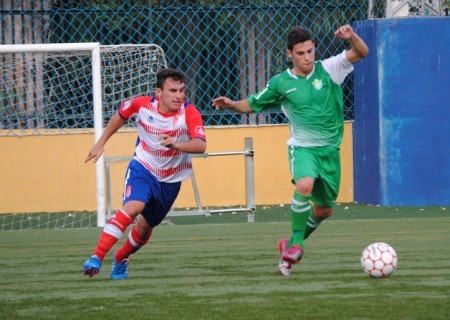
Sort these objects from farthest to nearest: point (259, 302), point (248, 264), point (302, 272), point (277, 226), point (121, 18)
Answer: point (121, 18), point (277, 226), point (248, 264), point (302, 272), point (259, 302)

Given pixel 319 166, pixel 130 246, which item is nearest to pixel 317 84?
pixel 319 166

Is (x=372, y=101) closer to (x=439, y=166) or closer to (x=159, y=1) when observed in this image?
(x=439, y=166)

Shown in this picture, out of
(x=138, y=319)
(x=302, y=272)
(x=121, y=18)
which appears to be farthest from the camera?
(x=121, y=18)

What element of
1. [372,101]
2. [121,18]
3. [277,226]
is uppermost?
[121,18]

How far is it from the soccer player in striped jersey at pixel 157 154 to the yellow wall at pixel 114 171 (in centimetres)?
659

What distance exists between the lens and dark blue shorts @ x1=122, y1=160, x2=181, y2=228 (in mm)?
7973

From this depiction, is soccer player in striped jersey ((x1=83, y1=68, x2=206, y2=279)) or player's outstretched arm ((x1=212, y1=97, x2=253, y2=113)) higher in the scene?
player's outstretched arm ((x1=212, y1=97, x2=253, y2=113))

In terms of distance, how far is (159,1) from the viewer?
16125mm

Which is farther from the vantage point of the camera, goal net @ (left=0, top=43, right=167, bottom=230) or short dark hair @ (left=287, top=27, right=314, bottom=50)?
goal net @ (left=0, top=43, right=167, bottom=230)

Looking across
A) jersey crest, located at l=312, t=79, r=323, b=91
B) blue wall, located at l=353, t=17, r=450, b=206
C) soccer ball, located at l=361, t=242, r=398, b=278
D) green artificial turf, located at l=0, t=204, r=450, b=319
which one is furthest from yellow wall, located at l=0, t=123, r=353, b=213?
soccer ball, located at l=361, t=242, r=398, b=278

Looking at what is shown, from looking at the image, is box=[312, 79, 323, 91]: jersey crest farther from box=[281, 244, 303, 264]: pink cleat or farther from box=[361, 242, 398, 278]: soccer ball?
box=[361, 242, 398, 278]: soccer ball

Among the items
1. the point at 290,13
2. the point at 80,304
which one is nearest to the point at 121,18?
the point at 290,13

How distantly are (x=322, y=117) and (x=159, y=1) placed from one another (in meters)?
8.37

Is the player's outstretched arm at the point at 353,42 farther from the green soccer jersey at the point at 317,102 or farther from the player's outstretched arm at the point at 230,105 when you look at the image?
the player's outstretched arm at the point at 230,105
